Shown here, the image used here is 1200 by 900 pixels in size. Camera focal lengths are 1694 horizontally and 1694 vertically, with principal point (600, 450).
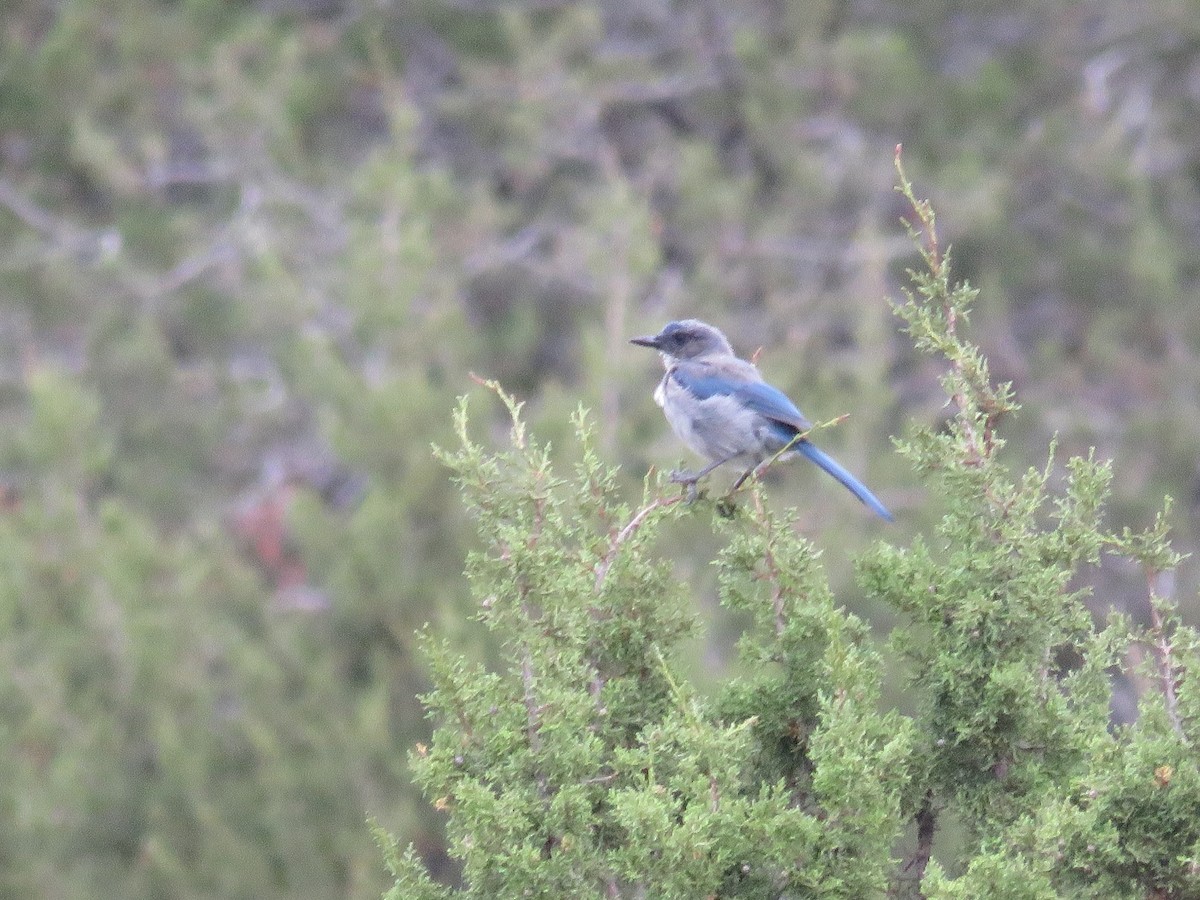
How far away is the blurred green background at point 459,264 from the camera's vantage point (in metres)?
10.8

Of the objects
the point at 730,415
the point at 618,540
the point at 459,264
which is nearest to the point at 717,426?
the point at 730,415

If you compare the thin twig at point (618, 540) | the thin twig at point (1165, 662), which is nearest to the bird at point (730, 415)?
the thin twig at point (618, 540)

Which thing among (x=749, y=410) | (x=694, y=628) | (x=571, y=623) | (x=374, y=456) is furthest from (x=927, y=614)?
(x=374, y=456)

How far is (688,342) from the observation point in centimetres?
724

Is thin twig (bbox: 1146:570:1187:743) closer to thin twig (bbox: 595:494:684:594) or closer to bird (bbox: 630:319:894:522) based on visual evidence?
thin twig (bbox: 595:494:684:594)

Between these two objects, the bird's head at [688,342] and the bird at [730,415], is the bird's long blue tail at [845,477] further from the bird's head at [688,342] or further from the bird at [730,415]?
the bird's head at [688,342]

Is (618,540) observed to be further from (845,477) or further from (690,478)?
(845,477)

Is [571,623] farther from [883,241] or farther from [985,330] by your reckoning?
[985,330]

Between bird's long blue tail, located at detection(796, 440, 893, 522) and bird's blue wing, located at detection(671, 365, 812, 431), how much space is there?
25 cm

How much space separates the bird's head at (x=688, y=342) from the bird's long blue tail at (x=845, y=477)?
1194mm

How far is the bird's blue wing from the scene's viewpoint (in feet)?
21.1

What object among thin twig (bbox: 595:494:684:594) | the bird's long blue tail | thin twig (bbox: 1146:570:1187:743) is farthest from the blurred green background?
thin twig (bbox: 1146:570:1187:743)

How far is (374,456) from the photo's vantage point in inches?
409

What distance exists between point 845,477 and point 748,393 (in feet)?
2.55
